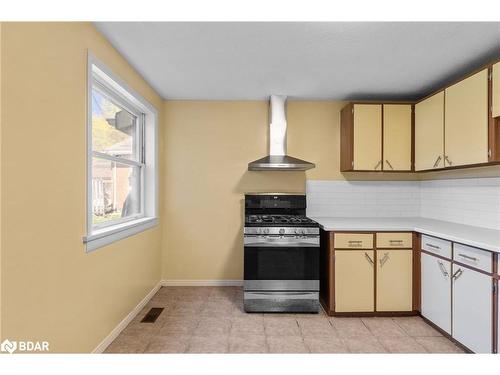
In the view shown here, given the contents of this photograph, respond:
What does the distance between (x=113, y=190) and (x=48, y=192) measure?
3.94 ft

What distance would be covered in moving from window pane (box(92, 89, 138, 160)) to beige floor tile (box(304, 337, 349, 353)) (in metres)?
2.26

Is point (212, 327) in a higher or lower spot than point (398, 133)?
lower

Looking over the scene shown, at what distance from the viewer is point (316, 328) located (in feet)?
8.44

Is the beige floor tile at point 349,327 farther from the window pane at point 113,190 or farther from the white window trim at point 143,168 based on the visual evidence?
the window pane at point 113,190

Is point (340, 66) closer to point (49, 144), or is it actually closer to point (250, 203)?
point (250, 203)

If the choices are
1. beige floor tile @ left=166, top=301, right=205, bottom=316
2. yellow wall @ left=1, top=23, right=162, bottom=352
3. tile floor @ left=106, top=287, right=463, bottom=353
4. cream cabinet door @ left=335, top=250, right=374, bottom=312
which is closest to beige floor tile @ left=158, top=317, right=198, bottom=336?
tile floor @ left=106, top=287, right=463, bottom=353

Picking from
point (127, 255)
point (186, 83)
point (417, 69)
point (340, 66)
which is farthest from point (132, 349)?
point (417, 69)

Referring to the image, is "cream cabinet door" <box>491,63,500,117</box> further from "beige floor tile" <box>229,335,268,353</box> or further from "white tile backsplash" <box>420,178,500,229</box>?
"beige floor tile" <box>229,335,268,353</box>

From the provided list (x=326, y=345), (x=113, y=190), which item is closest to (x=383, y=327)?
(x=326, y=345)

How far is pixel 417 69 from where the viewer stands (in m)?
2.68

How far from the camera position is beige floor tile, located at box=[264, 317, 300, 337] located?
2.48 metres

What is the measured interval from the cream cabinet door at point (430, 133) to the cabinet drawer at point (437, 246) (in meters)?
0.74

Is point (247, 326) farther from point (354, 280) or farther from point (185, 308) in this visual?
point (354, 280)

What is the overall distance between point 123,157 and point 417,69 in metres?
2.91
